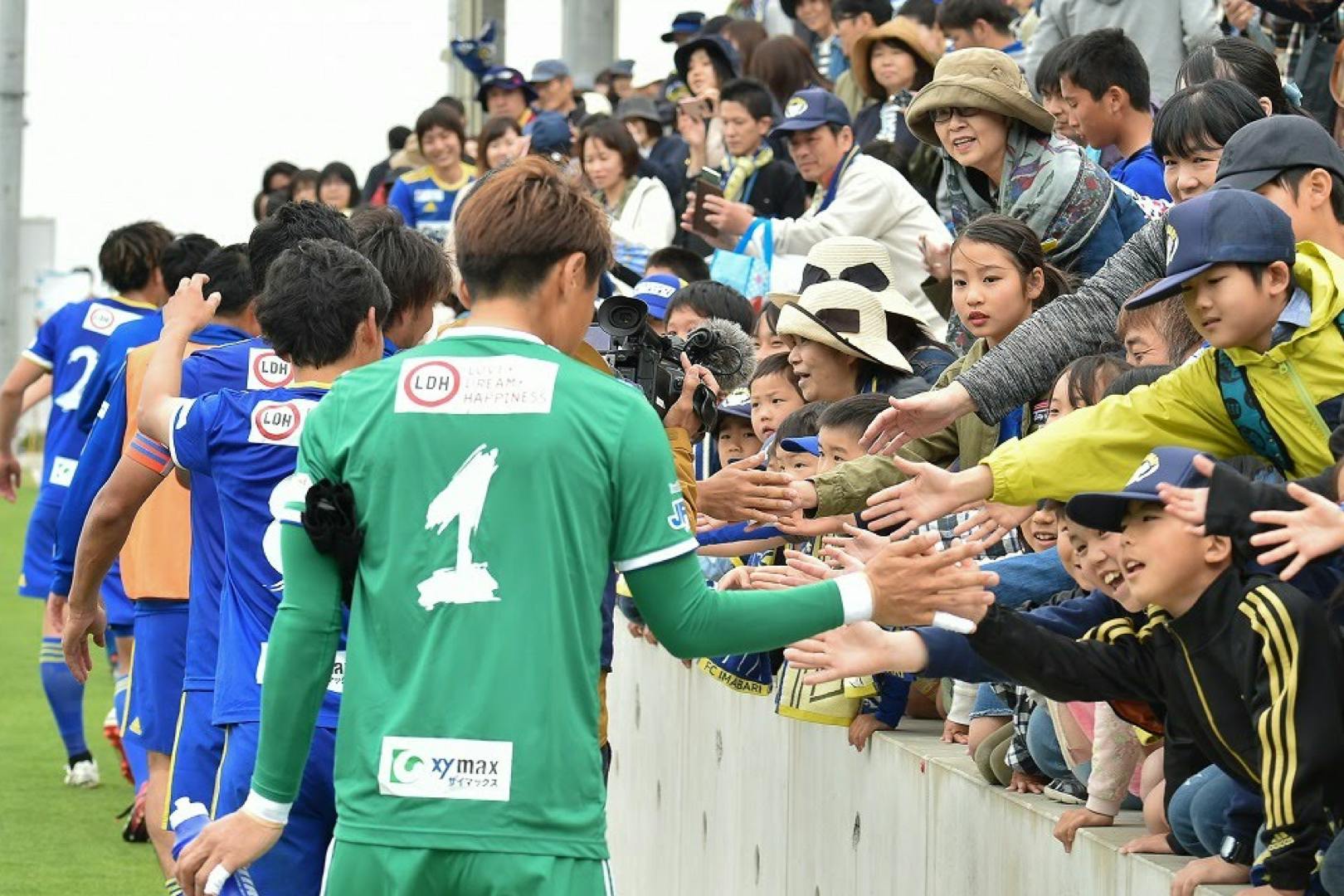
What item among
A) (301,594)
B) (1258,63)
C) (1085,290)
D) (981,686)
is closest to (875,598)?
(301,594)

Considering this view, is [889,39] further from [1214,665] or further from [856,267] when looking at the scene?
[1214,665]

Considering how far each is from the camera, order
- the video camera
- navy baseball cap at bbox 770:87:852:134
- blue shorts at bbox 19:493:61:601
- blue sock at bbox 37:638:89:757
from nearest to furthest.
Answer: the video camera
navy baseball cap at bbox 770:87:852:134
blue sock at bbox 37:638:89:757
blue shorts at bbox 19:493:61:601

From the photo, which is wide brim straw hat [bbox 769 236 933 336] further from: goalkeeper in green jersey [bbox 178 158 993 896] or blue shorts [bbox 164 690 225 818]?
goalkeeper in green jersey [bbox 178 158 993 896]

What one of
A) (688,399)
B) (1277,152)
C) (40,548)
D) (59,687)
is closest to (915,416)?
(688,399)

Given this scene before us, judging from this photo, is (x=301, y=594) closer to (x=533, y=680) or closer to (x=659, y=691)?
(x=533, y=680)

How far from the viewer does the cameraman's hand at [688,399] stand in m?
5.41

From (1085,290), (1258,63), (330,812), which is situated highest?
Answer: (1258,63)

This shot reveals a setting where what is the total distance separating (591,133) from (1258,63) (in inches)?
223

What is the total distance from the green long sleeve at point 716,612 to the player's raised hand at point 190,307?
221 cm

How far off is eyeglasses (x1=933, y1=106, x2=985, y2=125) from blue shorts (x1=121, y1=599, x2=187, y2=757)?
2.74m

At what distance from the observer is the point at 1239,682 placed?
11.2 feet

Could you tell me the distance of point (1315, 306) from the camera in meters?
3.80

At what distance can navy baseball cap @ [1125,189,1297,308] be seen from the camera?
12.4 ft

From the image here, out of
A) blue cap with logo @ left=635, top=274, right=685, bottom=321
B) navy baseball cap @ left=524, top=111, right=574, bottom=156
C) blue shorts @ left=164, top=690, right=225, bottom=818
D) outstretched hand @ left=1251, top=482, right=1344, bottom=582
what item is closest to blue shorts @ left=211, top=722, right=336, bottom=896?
blue shorts @ left=164, top=690, right=225, bottom=818
